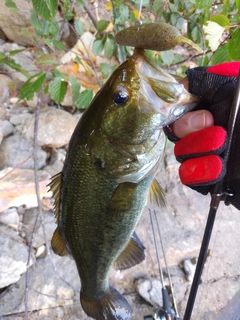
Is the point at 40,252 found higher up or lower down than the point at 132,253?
lower down

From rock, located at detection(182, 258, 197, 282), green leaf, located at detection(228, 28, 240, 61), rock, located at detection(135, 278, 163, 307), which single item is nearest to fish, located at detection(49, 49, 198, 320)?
green leaf, located at detection(228, 28, 240, 61)

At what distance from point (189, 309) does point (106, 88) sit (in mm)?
825

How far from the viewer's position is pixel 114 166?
0.98 metres

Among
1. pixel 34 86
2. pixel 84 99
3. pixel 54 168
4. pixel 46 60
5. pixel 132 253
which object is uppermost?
pixel 46 60

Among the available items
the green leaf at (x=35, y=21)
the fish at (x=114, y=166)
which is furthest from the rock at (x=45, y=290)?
the green leaf at (x=35, y=21)

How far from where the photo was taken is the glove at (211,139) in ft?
2.68

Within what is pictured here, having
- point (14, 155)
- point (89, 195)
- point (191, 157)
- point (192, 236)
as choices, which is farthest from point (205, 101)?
point (192, 236)

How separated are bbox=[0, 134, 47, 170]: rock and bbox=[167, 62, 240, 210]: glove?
66.5 inches

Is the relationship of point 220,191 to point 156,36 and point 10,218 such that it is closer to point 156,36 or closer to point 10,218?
point 156,36

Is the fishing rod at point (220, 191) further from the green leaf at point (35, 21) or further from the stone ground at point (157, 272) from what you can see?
the green leaf at point (35, 21)

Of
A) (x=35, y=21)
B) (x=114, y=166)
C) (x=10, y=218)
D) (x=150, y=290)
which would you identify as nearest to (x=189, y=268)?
(x=150, y=290)

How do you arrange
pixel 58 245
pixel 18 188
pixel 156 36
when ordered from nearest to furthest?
pixel 156 36
pixel 58 245
pixel 18 188

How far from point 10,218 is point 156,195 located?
144cm

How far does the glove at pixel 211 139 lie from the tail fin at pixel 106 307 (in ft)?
2.61
